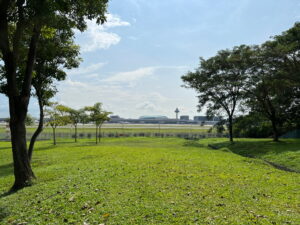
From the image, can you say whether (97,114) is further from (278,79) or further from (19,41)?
(19,41)

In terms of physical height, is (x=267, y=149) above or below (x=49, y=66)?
below

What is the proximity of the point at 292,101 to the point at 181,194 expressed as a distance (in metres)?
22.3

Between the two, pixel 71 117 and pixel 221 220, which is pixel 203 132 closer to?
pixel 71 117

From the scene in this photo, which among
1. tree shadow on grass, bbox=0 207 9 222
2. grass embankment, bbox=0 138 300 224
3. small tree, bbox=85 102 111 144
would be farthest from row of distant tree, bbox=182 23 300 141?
tree shadow on grass, bbox=0 207 9 222

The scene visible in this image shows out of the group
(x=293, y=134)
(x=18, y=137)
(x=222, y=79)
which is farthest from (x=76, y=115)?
(x=293, y=134)

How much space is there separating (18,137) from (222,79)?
24.1 m

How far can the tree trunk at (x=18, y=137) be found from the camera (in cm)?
809

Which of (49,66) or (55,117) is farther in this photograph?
(55,117)

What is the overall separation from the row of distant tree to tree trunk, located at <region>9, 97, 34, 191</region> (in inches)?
777

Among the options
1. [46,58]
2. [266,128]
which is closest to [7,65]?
[46,58]

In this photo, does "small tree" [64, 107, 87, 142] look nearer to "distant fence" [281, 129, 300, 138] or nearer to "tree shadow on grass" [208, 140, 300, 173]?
"tree shadow on grass" [208, 140, 300, 173]

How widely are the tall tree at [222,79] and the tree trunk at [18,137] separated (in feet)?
72.4

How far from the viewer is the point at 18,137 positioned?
8164 millimetres

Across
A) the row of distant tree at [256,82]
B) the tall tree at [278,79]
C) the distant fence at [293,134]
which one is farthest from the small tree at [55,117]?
the distant fence at [293,134]
